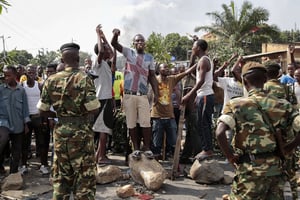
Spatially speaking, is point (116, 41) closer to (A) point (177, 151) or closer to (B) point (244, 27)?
(A) point (177, 151)

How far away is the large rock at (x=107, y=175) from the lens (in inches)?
215

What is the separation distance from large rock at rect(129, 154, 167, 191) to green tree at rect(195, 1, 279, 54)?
2189 cm

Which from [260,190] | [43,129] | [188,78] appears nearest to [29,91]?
[43,129]

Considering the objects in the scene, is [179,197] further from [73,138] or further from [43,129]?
[43,129]

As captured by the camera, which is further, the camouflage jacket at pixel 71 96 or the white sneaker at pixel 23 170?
the white sneaker at pixel 23 170

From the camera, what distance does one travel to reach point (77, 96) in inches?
148

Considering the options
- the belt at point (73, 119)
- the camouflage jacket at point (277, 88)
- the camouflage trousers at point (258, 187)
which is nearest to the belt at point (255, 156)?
the camouflage trousers at point (258, 187)

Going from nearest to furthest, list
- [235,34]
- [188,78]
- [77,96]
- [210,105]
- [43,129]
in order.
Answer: [77,96] → [210,105] → [43,129] → [188,78] → [235,34]

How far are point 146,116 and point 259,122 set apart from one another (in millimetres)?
3004

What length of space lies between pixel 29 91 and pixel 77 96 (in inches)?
121

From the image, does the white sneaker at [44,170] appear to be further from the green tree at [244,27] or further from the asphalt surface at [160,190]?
the green tree at [244,27]

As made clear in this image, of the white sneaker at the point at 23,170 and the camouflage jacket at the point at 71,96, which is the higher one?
the camouflage jacket at the point at 71,96

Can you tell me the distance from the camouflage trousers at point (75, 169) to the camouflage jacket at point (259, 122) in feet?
5.36

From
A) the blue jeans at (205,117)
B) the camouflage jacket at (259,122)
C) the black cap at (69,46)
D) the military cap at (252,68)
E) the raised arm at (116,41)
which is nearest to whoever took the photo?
the camouflage jacket at (259,122)
